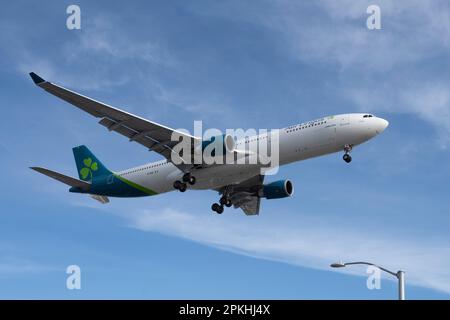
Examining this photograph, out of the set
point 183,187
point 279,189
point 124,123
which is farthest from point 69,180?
point 279,189

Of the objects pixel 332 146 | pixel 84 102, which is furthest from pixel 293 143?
pixel 84 102

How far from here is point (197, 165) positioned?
149ft

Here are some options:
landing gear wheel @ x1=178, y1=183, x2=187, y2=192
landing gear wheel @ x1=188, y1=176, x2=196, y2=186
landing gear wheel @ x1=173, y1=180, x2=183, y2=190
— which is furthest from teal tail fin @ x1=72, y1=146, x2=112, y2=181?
landing gear wheel @ x1=188, y1=176, x2=196, y2=186

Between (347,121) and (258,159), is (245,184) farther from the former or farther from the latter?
(347,121)

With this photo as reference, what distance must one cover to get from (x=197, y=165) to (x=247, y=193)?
8.64 m

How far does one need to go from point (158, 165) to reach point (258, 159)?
29.4 feet

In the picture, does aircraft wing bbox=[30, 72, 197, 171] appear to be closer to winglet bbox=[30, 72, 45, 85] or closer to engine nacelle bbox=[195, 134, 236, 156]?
winglet bbox=[30, 72, 45, 85]

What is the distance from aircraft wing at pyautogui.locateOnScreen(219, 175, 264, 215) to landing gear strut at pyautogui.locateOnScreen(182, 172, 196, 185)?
22.2ft

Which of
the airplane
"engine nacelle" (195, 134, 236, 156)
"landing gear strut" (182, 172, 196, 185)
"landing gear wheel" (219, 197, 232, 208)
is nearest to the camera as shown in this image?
the airplane

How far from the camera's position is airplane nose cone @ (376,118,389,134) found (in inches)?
1656

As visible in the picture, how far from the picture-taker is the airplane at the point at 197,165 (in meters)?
41.9

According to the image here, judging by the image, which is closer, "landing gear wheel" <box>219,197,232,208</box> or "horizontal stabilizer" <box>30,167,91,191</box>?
"horizontal stabilizer" <box>30,167,91,191</box>

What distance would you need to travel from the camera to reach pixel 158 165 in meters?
49.0

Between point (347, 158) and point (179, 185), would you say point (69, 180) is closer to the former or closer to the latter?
point (179, 185)
